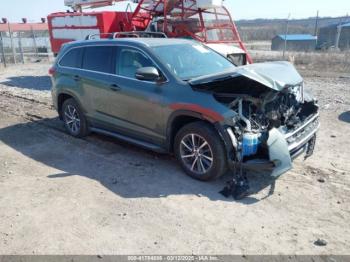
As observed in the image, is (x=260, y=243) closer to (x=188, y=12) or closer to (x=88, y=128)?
(x=88, y=128)

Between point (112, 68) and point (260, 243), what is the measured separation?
12.1 ft

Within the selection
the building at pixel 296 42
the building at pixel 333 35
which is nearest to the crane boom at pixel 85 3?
the building at pixel 296 42

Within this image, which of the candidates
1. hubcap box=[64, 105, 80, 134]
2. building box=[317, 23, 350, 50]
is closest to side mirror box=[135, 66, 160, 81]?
hubcap box=[64, 105, 80, 134]

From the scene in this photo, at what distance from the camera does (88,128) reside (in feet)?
22.3

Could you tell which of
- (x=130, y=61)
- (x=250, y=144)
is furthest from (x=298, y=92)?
(x=130, y=61)

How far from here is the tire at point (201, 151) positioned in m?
4.66

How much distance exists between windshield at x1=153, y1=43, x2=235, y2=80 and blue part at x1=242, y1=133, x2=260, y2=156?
1271 millimetres

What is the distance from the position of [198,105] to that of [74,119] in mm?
3223

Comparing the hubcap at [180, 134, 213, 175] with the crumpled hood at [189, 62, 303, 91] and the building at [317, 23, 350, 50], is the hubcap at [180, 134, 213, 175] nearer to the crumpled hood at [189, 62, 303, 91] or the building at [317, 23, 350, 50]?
the crumpled hood at [189, 62, 303, 91]

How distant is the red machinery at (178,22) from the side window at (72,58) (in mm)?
4786

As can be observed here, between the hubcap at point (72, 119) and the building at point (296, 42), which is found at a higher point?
the hubcap at point (72, 119)

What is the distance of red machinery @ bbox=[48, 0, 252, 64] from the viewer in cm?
1147

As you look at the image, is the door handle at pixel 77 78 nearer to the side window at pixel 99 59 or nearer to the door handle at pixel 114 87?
the side window at pixel 99 59

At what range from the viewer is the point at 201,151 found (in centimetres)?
487
